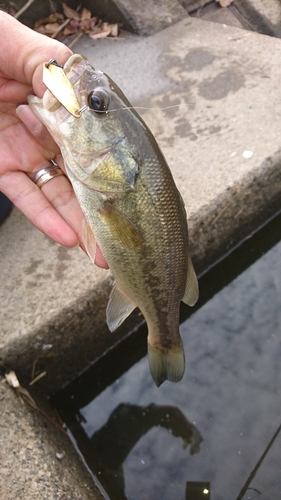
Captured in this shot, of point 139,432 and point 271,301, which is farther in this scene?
point 271,301

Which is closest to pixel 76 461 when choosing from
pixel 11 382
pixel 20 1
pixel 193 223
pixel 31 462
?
pixel 31 462

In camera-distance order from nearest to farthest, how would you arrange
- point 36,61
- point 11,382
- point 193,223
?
point 36,61 < point 11,382 < point 193,223

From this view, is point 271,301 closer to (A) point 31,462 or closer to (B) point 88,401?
(B) point 88,401

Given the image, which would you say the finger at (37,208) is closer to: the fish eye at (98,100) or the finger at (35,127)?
the finger at (35,127)

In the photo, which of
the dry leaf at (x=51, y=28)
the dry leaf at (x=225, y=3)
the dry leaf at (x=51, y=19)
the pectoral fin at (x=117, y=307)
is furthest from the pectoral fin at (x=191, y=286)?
the dry leaf at (x=225, y=3)

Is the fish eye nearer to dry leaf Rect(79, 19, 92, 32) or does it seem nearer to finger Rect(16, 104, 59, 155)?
finger Rect(16, 104, 59, 155)

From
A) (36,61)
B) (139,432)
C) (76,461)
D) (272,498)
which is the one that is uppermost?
(36,61)
